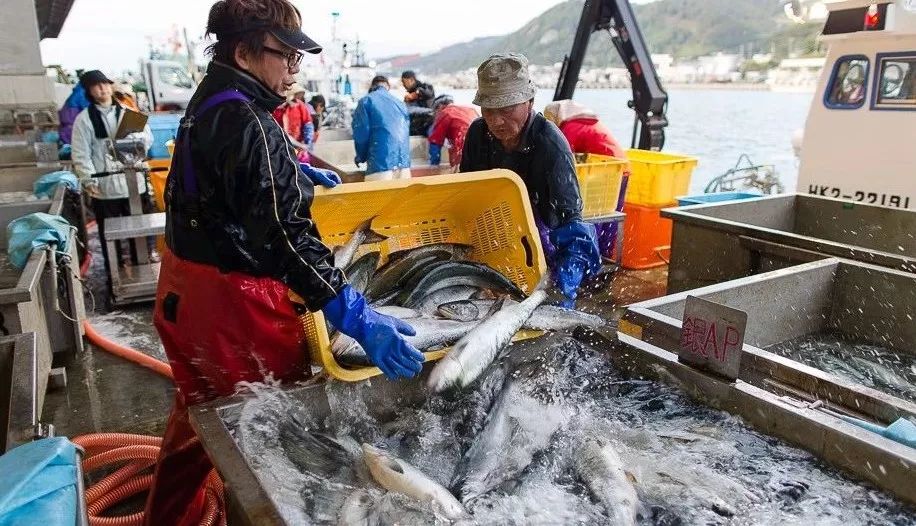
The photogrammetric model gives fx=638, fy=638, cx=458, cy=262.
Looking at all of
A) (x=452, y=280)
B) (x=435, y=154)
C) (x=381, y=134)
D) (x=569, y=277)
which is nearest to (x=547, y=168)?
(x=569, y=277)

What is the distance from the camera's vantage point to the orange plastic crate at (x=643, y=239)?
23.6 feet

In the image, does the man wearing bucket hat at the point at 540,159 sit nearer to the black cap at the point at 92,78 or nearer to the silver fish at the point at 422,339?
the silver fish at the point at 422,339

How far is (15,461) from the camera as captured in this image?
5.35 ft

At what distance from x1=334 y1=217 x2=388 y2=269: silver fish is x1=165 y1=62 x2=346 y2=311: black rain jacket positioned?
→ 1.70 feet

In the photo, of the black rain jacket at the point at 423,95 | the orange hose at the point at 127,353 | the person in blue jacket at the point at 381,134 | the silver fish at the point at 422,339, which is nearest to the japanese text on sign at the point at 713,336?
the silver fish at the point at 422,339

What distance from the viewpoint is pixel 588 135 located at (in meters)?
6.93

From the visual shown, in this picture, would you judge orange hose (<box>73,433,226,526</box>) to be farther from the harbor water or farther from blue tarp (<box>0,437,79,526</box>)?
the harbor water

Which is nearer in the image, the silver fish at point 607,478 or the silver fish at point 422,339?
the silver fish at point 607,478

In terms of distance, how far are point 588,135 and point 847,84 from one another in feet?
9.34

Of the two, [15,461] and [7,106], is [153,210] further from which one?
[15,461]

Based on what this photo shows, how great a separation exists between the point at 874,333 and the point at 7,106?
10.4m

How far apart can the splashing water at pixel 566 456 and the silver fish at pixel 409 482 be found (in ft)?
0.08

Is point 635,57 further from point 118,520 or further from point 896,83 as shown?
point 118,520

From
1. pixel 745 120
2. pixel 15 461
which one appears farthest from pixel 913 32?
pixel 745 120
